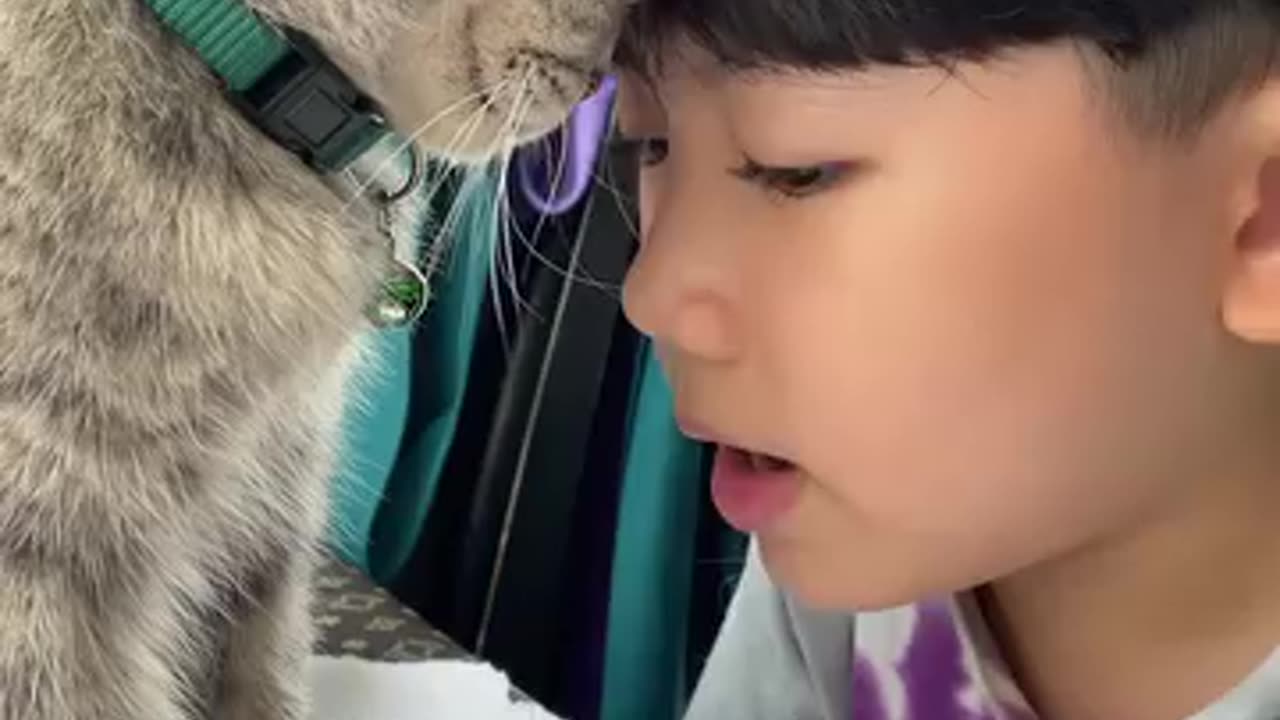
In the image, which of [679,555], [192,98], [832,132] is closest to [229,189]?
[192,98]

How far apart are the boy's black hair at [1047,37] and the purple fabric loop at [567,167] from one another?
0.22 metres

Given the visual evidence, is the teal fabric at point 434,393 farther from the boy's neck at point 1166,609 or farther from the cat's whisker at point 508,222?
the boy's neck at point 1166,609

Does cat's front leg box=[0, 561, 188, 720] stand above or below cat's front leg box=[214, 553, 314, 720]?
above

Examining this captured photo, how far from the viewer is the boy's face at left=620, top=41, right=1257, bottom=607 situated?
45 cm

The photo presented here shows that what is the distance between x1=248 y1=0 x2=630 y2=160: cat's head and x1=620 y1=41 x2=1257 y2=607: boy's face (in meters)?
0.05

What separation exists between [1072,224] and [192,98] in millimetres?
256

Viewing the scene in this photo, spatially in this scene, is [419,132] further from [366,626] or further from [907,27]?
[366,626]

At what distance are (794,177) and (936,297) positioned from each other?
0.05m

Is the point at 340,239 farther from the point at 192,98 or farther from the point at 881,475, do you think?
the point at 881,475

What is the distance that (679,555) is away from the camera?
922 mm

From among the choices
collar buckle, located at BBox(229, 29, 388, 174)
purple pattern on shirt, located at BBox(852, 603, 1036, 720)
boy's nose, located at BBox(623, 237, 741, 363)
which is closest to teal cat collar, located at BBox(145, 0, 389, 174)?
collar buckle, located at BBox(229, 29, 388, 174)

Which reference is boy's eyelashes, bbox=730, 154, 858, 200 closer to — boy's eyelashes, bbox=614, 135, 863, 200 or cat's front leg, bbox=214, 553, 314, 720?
boy's eyelashes, bbox=614, 135, 863, 200

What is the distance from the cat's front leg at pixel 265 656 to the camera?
0.71 meters

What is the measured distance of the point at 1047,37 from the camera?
17.1 inches
